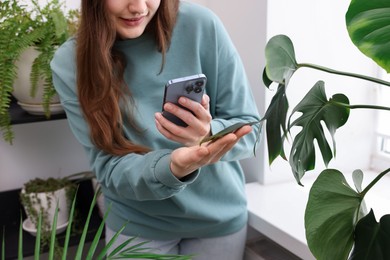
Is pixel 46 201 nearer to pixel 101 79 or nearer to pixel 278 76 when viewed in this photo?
pixel 101 79

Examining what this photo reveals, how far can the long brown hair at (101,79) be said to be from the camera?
96 cm

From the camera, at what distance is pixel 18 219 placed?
1.39m

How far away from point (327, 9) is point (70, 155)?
3.13ft

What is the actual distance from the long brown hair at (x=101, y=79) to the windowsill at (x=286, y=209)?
0.40 metres

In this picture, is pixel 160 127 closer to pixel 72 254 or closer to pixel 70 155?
pixel 70 155

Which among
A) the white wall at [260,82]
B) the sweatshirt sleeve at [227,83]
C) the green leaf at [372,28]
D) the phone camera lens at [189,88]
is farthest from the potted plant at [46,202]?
the green leaf at [372,28]

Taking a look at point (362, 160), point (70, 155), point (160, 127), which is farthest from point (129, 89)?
point (362, 160)

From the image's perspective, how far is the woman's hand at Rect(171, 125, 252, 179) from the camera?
744mm

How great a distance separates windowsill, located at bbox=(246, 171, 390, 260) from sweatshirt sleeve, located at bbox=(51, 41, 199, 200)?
0.36 m

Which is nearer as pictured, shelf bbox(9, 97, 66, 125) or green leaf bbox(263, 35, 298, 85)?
green leaf bbox(263, 35, 298, 85)

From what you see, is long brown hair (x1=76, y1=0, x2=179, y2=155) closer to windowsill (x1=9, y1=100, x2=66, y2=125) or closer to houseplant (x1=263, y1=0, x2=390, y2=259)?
windowsill (x1=9, y1=100, x2=66, y2=125)

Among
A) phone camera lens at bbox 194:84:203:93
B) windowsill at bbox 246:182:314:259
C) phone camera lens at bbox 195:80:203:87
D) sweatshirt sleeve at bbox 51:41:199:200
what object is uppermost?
phone camera lens at bbox 195:80:203:87

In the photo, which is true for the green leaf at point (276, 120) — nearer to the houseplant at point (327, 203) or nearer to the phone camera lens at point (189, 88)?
the houseplant at point (327, 203)

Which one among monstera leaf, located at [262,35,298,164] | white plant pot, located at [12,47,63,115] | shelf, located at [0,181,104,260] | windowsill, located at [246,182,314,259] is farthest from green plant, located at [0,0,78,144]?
monstera leaf, located at [262,35,298,164]
